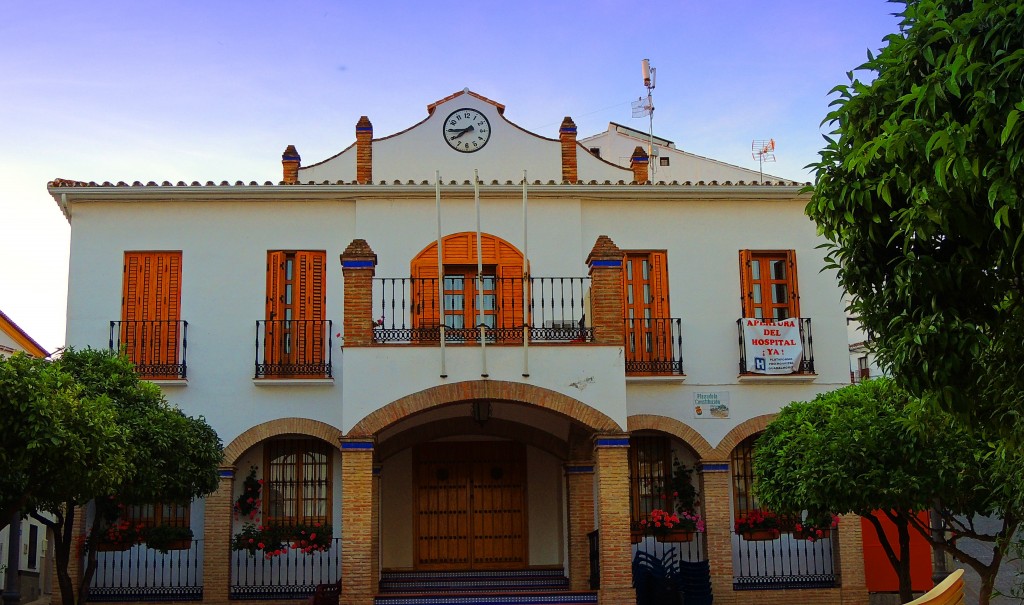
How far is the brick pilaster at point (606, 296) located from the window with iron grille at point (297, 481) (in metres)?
5.71

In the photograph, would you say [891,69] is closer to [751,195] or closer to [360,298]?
[360,298]

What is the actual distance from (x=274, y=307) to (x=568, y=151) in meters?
5.58

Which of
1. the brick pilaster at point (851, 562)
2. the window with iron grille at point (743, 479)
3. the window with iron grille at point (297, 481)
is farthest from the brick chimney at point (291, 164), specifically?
the brick pilaster at point (851, 562)

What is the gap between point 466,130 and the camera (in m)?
19.7

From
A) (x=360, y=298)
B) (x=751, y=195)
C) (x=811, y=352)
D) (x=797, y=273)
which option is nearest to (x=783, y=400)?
(x=811, y=352)

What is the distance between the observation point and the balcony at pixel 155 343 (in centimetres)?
1825

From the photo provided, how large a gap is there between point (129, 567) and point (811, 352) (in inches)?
448

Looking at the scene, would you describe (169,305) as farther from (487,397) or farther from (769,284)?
(769,284)

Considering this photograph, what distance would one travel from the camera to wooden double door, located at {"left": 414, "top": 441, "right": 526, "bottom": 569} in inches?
758

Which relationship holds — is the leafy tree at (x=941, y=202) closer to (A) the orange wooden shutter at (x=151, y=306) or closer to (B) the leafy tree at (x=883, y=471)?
(B) the leafy tree at (x=883, y=471)

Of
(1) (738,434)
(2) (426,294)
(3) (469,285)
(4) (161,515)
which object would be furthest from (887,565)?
(4) (161,515)

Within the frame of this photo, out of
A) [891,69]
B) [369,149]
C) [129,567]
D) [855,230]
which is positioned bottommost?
[129,567]

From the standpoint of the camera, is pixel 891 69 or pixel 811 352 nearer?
pixel 891 69

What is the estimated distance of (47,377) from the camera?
11.7 metres
